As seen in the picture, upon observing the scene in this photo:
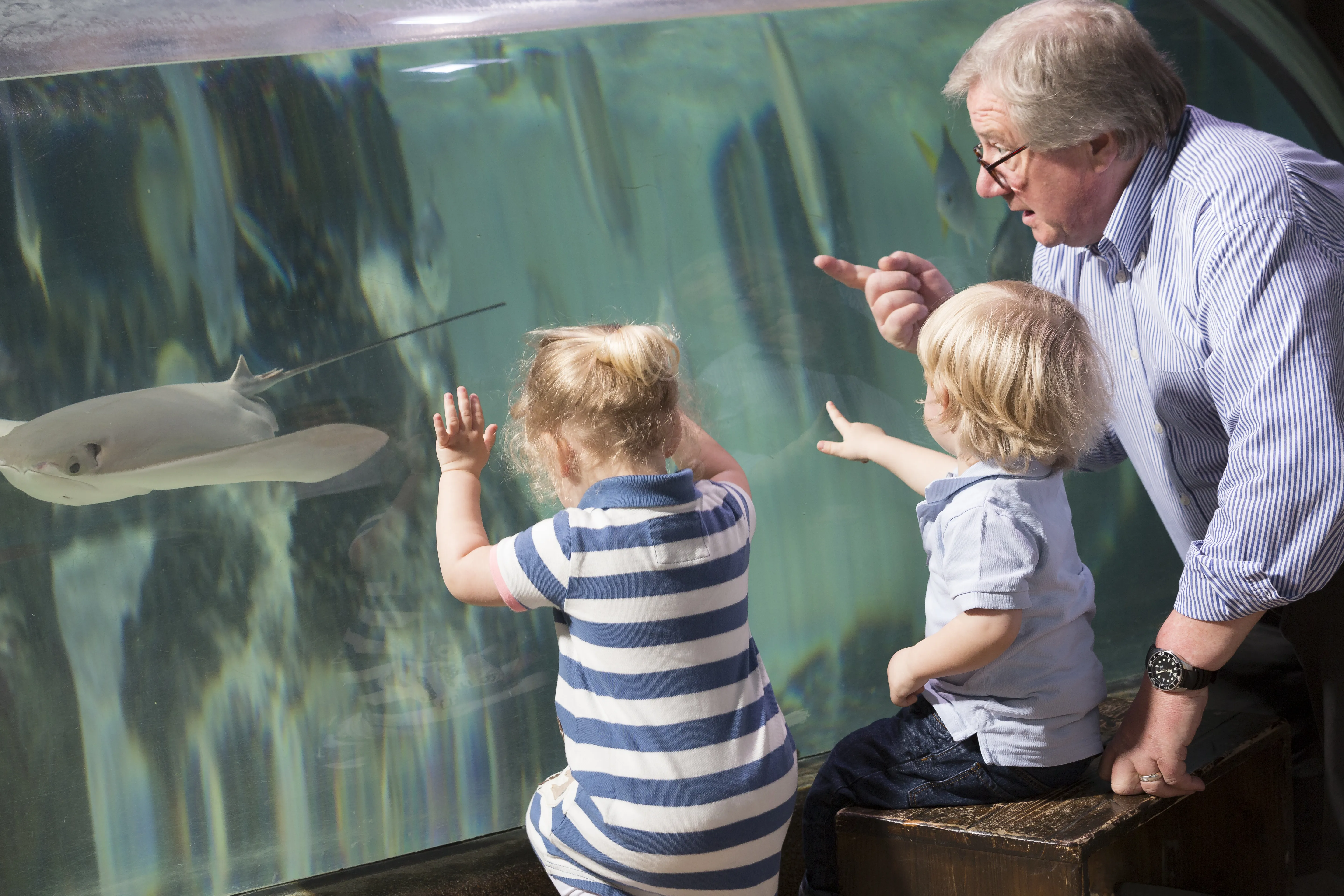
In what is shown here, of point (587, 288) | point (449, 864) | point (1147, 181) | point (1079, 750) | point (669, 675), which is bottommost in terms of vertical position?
point (449, 864)

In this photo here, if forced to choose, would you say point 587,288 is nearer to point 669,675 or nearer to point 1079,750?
point 669,675

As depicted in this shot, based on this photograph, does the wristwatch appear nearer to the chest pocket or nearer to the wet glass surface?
the chest pocket

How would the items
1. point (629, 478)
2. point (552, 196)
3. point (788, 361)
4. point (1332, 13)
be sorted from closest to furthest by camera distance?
point (629, 478) → point (552, 196) → point (788, 361) → point (1332, 13)

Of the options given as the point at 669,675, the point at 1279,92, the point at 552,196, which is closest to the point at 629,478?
the point at 669,675

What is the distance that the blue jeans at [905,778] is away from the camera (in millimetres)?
1196

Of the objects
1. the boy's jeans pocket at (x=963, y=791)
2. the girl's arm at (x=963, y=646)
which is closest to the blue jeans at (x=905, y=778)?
the boy's jeans pocket at (x=963, y=791)

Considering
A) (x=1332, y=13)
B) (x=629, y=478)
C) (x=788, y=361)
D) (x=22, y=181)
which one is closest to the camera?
(x=629, y=478)

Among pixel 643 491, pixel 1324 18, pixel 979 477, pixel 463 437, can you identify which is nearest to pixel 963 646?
pixel 979 477

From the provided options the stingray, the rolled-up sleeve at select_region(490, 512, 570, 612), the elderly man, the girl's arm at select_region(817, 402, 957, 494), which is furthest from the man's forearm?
the stingray

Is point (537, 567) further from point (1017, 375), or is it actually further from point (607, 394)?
point (1017, 375)

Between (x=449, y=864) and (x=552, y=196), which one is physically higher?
(x=552, y=196)

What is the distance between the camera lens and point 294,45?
1513 millimetres

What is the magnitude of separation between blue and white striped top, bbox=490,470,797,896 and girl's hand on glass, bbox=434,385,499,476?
18 centimetres

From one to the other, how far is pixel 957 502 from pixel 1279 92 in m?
1.67
